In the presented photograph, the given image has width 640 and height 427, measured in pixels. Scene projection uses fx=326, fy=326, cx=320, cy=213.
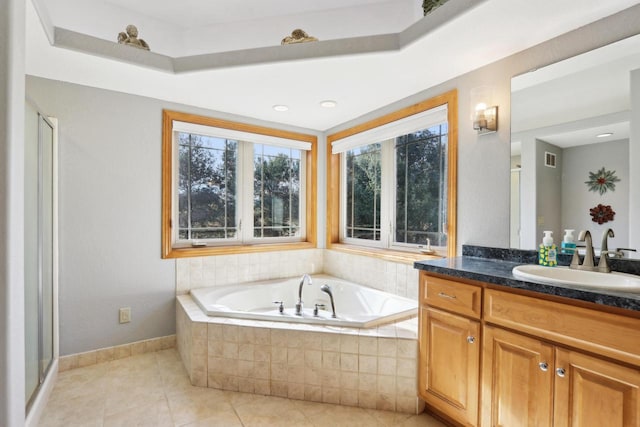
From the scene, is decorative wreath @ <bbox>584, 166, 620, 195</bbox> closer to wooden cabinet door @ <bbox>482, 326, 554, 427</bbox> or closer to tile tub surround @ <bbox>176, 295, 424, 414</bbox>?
wooden cabinet door @ <bbox>482, 326, 554, 427</bbox>

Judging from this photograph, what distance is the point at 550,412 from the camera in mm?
1320

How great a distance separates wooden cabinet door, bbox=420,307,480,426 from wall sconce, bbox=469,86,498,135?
1188 mm

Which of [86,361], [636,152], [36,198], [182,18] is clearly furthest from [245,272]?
[636,152]

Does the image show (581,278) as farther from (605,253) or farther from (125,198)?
(125,198)

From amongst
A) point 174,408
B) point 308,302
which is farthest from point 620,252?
point 174,408

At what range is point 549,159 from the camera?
71.9 inches

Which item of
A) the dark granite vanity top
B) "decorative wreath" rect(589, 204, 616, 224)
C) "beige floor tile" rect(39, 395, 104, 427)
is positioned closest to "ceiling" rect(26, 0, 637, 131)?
"decorative wreath" rect(589, 204, 616, 224)

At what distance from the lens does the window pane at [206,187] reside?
9.91ft

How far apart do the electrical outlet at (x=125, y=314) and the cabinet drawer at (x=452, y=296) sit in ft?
7.50

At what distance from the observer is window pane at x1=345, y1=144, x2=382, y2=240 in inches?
129

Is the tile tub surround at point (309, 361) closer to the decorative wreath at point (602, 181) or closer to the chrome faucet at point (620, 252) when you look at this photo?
the chrome faucet at point (620, 252)

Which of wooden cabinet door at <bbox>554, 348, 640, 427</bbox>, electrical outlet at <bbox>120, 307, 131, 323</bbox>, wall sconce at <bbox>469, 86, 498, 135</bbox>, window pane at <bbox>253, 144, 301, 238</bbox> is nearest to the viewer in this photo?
wooden cabinet door at <bbox>554, 348, 640, 427</bbox>

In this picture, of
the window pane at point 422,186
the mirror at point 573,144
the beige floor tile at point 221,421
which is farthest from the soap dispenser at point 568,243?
the beige floor tile at point 221,421

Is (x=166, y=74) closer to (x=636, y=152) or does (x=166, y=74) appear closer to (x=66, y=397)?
(x=66, y=397)
